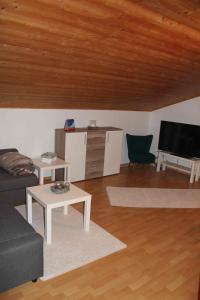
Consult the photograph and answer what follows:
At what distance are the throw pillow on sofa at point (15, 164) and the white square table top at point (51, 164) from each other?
1.43 feet

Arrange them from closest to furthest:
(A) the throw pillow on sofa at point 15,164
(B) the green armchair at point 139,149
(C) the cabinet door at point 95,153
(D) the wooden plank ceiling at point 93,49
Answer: (D) the wooden plank ceiling at point 93,49
(A) the throw pillow on sofa at point 15,164
(C) the cabinet door at point 95,153
(B) the green armchair at point 139,149

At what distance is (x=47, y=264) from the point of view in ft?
8.57

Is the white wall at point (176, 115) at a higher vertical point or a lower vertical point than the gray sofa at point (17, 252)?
higher

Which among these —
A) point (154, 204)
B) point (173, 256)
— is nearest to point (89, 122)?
point (154, 204)

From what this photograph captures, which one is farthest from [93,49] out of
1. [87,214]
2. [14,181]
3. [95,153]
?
[95,153]

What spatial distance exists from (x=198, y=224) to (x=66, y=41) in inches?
113

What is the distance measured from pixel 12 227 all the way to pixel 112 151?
3.15 meters

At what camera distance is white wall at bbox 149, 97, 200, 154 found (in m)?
5.71

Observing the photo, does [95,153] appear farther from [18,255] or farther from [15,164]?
[18,255]

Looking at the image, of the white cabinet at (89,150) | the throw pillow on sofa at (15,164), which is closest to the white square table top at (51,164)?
the white cabinet at (89,150)

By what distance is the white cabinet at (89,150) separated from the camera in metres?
4.75

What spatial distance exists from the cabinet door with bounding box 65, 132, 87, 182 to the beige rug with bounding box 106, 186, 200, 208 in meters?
0.63

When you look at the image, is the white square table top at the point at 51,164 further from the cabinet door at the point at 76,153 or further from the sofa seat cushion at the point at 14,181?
the sofa seat cushion at the point at 14,181

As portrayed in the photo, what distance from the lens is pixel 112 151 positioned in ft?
Answer: 17.5
